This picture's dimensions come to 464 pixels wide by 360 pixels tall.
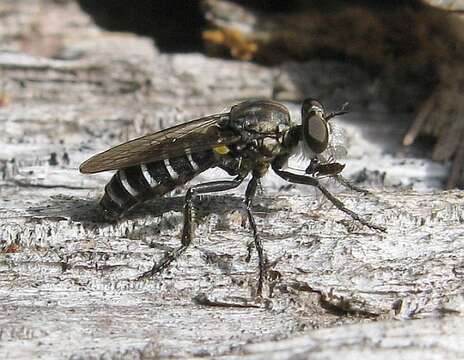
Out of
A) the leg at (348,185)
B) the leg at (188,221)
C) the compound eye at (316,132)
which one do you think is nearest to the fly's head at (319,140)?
the compound eye at (316,132)

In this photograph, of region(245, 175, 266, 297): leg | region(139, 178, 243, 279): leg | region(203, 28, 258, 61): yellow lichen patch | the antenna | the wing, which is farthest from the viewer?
region(203, 28, 258, 61): yellow lichen patch

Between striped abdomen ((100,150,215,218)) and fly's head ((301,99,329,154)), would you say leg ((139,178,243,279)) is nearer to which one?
striped abdomen ((100,150,215,218))

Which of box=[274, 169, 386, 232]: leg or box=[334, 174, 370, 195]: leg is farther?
box=[334, 174, 370, 195]: leg

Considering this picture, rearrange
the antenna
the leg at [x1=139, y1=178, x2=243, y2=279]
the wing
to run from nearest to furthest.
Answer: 1. the leg at [x1=139, y1=178, x2=243, y2=279]
2. the wing
3. the antenna

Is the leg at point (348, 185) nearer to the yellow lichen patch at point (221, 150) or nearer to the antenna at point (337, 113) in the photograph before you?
the antenna at point (337, 113)

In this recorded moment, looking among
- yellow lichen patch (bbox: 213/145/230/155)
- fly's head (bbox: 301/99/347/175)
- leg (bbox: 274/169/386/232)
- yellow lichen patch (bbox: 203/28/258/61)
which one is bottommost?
leg (bbox: 274/169/386/232)

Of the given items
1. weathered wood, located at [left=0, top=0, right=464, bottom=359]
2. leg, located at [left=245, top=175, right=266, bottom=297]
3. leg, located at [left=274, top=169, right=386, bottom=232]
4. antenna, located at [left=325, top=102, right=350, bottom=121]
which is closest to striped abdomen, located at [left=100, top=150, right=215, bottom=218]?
weathered wood, located at [left=0, top=0, right=464, bottom=359]
